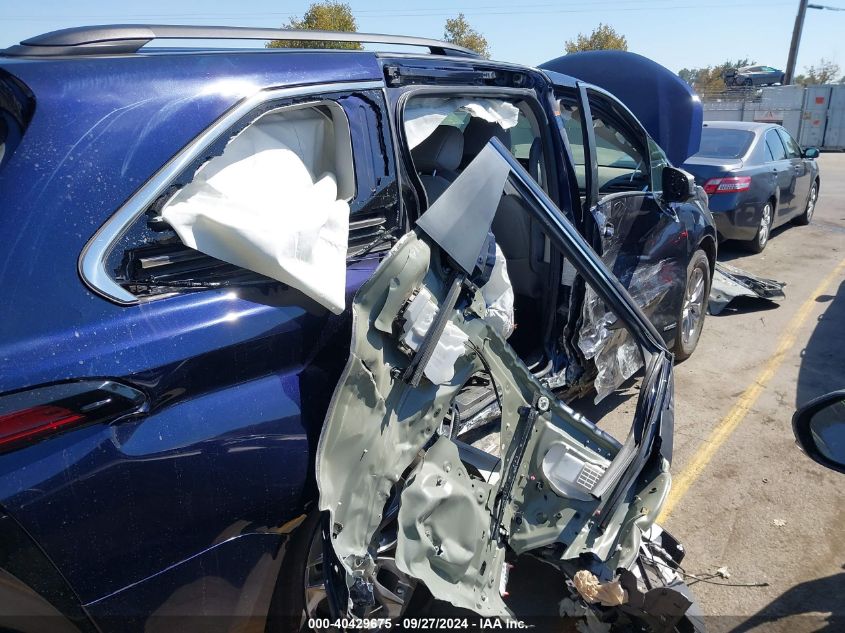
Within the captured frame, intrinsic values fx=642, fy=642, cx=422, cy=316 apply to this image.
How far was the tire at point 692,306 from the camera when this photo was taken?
449 centimetres

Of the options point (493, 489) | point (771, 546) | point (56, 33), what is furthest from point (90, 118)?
point (771, 546)

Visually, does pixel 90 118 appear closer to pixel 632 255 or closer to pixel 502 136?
pixel 502 136

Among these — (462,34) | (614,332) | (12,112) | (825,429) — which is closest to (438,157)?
(614,332)

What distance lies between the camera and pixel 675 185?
3984mm

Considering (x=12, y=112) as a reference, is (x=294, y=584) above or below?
below

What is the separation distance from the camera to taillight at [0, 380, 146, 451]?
141 cm

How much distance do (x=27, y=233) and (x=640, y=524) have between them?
2.14 meters

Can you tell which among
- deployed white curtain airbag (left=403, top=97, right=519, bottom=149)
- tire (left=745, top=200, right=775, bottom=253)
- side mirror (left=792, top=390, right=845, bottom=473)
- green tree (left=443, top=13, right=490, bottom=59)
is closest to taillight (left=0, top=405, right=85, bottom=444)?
deployed white curtain airbag (left=403, top=97, right=519, bottom=149)

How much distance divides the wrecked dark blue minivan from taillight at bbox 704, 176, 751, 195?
5.56m

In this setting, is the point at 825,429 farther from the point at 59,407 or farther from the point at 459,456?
the point at 59,407

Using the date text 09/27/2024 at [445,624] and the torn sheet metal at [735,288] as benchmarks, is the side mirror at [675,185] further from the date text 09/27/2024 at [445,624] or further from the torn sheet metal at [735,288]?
the date text 09/27/2024 at [445,624]

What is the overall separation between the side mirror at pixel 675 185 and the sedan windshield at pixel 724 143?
440 centimetres

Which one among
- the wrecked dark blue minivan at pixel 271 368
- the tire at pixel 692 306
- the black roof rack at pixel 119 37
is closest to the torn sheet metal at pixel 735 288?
the tire at pixel 692 306

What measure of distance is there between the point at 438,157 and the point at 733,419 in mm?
2629
